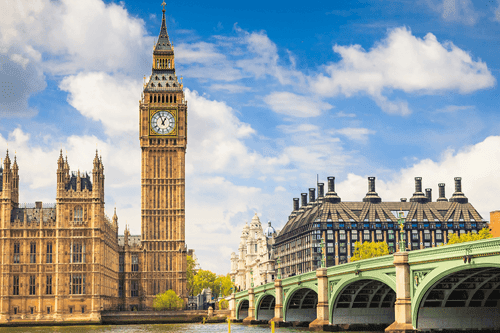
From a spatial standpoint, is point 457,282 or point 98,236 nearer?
point 457,282

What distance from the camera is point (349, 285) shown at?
222 feet

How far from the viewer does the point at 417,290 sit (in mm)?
51531

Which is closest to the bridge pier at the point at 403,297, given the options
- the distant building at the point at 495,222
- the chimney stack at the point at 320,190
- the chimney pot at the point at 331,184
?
the distant building at the point at 495,222

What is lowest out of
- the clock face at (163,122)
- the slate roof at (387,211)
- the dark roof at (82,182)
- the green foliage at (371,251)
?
the green foliage at (371,251)

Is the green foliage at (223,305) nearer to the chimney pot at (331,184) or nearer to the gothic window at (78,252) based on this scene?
the chimney pot at (331,184)

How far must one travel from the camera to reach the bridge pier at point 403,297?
52594mm

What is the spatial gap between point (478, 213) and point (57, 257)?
96977 mm

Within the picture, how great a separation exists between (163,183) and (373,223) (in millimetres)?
48814

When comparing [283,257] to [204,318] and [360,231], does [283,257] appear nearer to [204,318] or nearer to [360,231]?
[360,231]

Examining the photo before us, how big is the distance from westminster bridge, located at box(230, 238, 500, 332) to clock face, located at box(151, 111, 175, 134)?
76715 millimetres

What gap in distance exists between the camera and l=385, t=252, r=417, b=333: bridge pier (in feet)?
173

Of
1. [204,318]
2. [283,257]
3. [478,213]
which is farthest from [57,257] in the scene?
[478,213]

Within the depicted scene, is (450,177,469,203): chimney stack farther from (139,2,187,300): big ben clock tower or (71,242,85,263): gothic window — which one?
(71,242,85,263): gothic window

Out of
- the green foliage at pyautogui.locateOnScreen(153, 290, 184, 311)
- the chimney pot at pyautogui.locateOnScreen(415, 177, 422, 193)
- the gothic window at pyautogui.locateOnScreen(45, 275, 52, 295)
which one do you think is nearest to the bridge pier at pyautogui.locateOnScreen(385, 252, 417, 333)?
the gothic window at pyautogui.locateOnScreen(45, 275, 52, 295)
